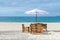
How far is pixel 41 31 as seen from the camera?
11.8 m

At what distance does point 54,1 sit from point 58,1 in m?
0.96

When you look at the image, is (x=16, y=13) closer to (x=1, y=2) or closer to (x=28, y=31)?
(x=1, y=2)

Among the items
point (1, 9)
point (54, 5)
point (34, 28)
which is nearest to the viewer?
point (34, 28)

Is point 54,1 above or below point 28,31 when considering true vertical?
above

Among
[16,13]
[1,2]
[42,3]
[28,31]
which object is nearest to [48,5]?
[42,3]

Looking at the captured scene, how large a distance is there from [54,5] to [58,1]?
147 centimetres

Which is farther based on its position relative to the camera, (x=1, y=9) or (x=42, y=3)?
(x=42, y=3)

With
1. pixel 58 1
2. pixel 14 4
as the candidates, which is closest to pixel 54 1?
pixel 58 1

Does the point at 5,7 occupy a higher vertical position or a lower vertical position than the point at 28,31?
higher

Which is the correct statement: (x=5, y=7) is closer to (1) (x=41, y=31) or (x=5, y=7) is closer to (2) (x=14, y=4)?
(2) (x=14, y=4)

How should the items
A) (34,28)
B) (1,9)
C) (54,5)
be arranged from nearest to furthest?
(34,28) < (1,9) < (54,5)

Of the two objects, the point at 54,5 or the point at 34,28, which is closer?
the point at 34,28

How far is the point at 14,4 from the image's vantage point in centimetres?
4325

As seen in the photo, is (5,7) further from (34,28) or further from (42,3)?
(34,28)
